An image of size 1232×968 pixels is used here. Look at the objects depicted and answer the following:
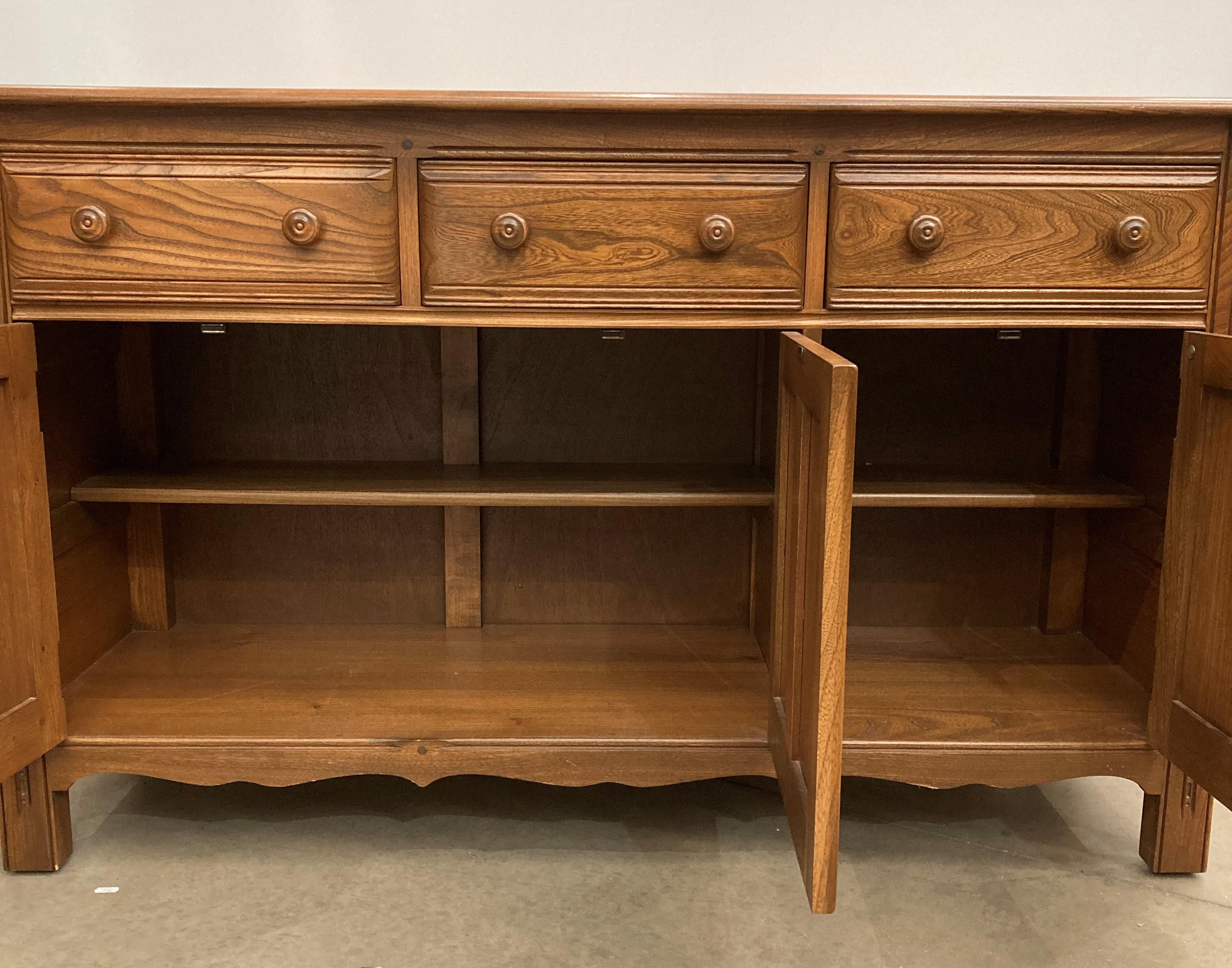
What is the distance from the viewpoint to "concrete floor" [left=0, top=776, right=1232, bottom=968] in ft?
4.60

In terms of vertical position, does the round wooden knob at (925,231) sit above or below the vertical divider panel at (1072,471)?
above

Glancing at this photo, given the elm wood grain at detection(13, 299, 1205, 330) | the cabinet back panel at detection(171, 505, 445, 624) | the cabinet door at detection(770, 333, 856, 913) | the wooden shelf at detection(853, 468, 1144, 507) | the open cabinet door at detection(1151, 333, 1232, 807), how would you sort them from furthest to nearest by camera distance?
1. the cabinet back panel at detection(171, 505, 445, 624)
2. the wooden shelf at detection(853, 468, 1144, 507)
3. the elm wood grain at detection(13, 299, 1205, 330)
4. the open cabinet door at detection(1151, 333, 1232, 807)
5. the cabinet door at detection(770, 333, 856, 913)

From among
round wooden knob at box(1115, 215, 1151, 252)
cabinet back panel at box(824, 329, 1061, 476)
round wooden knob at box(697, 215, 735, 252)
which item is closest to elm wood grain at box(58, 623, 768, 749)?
cabinet back panel at box(824, 329, 1061, 476)

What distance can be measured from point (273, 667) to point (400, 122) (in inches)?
37.3

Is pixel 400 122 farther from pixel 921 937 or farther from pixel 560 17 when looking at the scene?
pixel 921 937

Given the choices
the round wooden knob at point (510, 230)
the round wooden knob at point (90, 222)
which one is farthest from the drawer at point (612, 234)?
the round wooden knob at point (90, 222)

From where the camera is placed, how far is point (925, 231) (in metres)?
1.44

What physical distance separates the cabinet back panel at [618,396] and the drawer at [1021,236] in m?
0.52

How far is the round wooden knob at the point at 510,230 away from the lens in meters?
1.44

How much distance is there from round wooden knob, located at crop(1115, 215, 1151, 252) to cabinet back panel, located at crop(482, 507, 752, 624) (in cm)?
83

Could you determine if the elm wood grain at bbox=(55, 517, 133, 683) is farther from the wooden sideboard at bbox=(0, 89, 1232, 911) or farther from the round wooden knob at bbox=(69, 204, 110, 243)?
the round wooden knob at bbox=(69, 204, 110, 243)

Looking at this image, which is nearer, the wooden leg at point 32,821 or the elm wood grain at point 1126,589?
the wooden leg at point 32,821

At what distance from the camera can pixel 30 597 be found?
1.44 metres

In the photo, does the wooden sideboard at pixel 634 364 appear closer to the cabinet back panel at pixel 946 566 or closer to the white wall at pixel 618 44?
the cabinet back panel at pixel 946 566
